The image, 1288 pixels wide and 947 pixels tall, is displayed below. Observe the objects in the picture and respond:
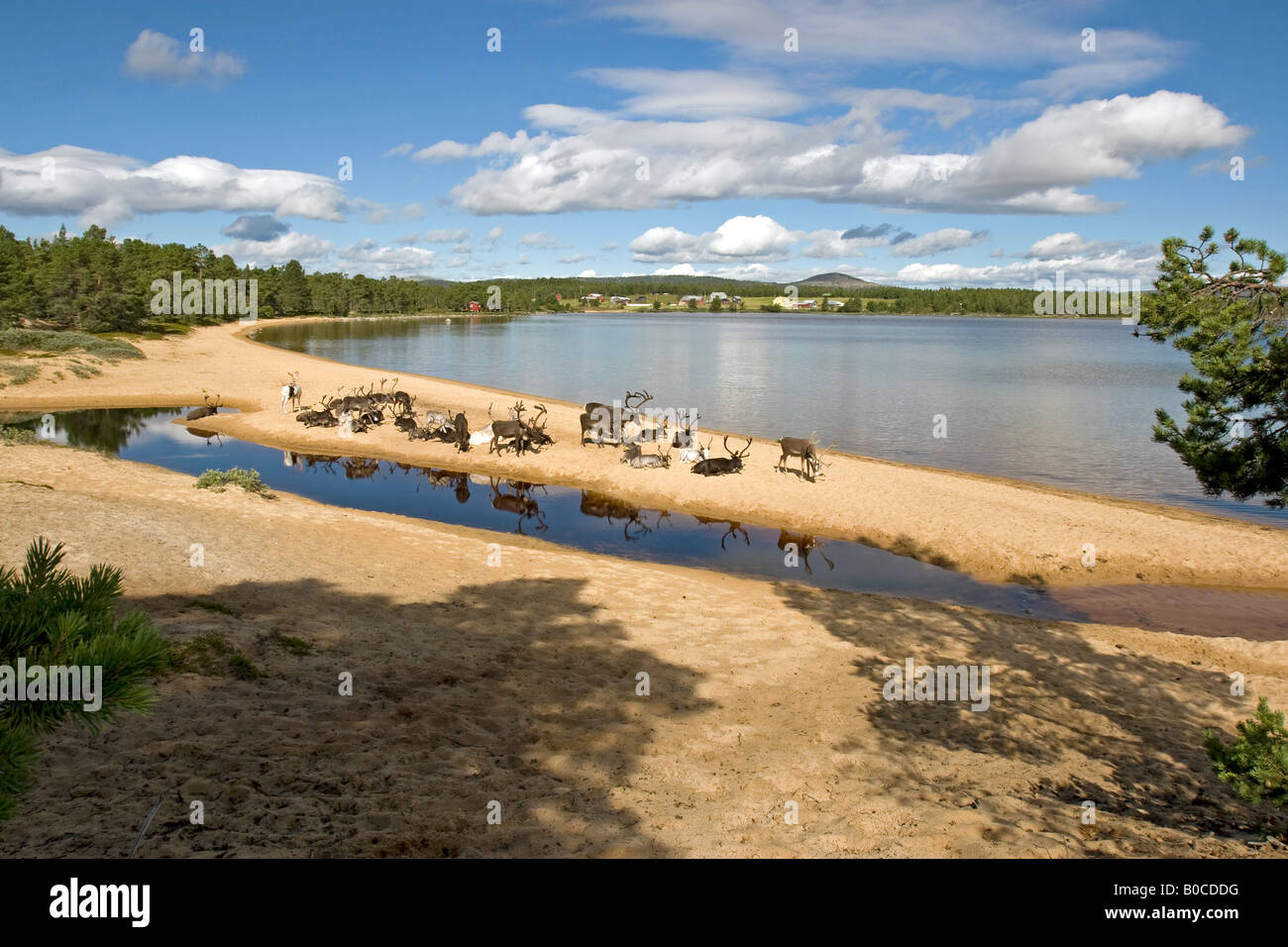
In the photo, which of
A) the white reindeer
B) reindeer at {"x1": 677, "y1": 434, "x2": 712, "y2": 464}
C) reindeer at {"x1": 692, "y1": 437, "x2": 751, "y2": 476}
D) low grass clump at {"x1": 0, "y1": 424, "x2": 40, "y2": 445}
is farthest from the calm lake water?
low grass clump at {"x1": 0, "y1": 424, "x2": 40, "y2": 445}

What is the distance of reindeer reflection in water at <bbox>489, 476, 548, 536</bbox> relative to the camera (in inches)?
860

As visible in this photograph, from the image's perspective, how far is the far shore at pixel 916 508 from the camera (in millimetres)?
18266

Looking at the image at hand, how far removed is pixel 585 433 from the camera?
29.7m

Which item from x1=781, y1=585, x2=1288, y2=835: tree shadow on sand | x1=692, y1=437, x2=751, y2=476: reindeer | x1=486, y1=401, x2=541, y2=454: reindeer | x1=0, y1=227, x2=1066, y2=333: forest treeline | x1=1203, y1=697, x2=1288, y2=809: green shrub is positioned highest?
x1=0, y1=227, x2=1066, y2=333: forest treeline

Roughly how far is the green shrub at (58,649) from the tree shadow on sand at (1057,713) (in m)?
6.62

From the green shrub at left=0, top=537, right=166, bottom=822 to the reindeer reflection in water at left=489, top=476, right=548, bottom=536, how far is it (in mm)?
17071

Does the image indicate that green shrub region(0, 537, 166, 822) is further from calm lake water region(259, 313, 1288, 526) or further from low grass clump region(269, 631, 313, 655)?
calm lake water region(259, 313, 1288, 526)

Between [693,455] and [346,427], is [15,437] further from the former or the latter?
[693,455]

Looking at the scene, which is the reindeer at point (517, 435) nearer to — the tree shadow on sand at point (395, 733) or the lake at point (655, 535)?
the lake at point (655, 535)

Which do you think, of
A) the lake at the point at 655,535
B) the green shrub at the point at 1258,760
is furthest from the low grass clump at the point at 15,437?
the green shrub at the point at 1258,760

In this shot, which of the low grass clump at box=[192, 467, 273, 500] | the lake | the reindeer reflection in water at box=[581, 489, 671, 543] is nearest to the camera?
the lake

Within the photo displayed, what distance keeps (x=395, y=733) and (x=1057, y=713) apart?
8287mm

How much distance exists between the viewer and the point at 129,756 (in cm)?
640

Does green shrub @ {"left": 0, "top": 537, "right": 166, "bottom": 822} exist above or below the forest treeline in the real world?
below
